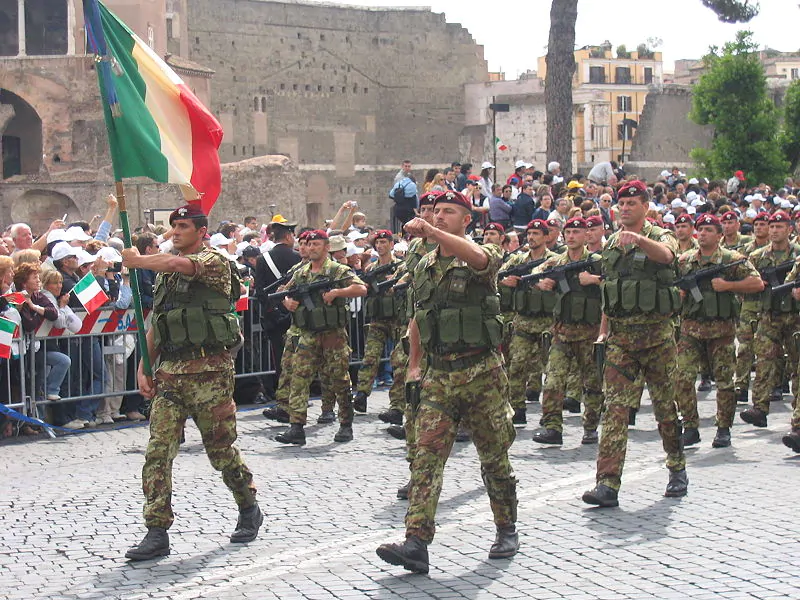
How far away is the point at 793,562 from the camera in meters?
7.16

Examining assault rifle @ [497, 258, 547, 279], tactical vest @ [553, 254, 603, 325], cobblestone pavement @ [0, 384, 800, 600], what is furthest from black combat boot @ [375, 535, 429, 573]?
assault rifle @ [497, 258, 547, 279]

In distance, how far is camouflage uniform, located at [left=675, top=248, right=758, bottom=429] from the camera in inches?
446

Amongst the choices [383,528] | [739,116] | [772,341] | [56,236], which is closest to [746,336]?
[772,341]

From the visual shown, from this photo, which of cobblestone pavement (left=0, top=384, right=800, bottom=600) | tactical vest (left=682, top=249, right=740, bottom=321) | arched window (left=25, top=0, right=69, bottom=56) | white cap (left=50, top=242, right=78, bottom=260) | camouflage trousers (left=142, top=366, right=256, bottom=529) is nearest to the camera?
cobblestone pavement (left=0, top=384, right=800, bottom=600)

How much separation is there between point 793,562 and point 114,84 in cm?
507

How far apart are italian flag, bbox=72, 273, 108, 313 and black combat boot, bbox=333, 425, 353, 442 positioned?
2.65 metres

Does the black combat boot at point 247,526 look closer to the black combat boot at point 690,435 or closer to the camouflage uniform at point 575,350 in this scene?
the camouflage uniform at point 575,350

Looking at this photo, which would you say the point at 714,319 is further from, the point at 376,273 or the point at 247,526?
the point at 247,526

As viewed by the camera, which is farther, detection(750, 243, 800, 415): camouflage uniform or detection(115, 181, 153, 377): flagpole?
detection(750, 243, 800, 415): camouflage uniform

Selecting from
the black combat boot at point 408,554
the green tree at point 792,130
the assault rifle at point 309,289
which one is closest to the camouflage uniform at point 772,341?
the assault rifle at point 309,289

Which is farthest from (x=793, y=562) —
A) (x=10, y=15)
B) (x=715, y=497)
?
(x=10, y=15)

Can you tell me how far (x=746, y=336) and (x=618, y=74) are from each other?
3425 inches

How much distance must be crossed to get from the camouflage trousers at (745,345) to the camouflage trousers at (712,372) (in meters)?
1.56

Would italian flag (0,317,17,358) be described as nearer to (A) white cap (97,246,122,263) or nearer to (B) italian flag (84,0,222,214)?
(A) white cap (97,246,122,263)
